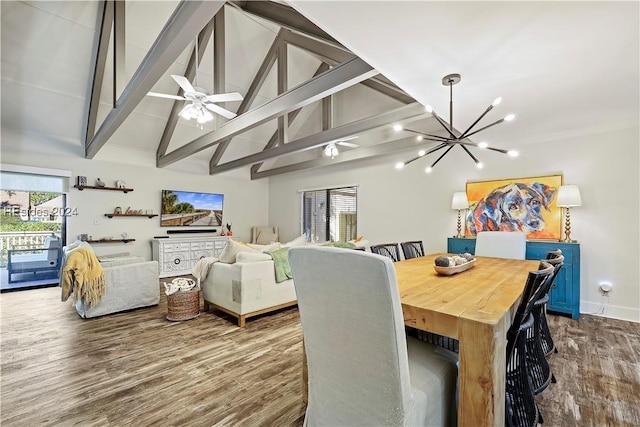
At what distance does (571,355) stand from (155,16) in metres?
6.23

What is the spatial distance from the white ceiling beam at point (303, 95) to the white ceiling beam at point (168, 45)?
3.91ft

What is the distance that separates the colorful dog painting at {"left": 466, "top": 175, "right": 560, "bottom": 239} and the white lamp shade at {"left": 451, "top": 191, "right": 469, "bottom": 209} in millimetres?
193

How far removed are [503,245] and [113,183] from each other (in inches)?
271

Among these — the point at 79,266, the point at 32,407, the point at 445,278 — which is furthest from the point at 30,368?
the point at 445,278

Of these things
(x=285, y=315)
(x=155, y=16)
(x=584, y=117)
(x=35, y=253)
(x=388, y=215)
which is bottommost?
(x=285, y=315)

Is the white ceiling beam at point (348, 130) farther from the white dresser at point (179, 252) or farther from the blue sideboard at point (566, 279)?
the blue sideboard at point (566, 279)

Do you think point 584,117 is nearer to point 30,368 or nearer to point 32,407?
point 32,407

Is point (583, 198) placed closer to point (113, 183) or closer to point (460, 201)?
point (460, 201)

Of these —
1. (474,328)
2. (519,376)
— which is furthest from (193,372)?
(519,376)

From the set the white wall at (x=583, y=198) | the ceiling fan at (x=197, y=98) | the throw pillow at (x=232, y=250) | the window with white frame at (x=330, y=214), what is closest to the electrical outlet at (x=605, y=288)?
the white wall at (x=583, y=198)

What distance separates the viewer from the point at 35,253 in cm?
510

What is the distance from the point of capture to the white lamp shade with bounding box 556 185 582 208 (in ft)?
11.5

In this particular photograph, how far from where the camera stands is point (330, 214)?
22.5 ft

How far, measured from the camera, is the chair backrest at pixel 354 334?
1000 mm
